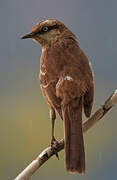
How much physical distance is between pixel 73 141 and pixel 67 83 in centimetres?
20

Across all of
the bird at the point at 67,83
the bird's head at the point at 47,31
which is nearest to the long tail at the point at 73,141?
the bird at the point at 67,83

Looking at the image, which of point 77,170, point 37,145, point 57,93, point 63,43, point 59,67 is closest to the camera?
point 77,170

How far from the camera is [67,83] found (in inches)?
56.4

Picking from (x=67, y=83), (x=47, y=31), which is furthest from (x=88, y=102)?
(x=47, y=31)

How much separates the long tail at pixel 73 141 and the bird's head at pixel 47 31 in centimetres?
35

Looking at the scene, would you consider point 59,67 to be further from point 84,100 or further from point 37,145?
point 37,145

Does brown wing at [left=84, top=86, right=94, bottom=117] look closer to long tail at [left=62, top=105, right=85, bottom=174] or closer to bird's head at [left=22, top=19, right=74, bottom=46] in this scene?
long tail at [left=62, top=105, right=85, bottom=174]

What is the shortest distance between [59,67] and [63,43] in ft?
0.58

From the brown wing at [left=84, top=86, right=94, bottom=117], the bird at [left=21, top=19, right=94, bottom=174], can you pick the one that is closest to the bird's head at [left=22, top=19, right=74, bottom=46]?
the bird at [left=21, top=19, right=94, bottom=174]

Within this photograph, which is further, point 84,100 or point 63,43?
point 63,43

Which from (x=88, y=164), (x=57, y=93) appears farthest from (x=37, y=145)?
(x=57, y=93)

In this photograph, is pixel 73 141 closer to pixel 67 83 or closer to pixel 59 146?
pixel 59 146

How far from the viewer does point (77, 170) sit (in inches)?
51.2

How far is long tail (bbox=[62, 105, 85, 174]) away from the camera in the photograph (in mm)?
1306
